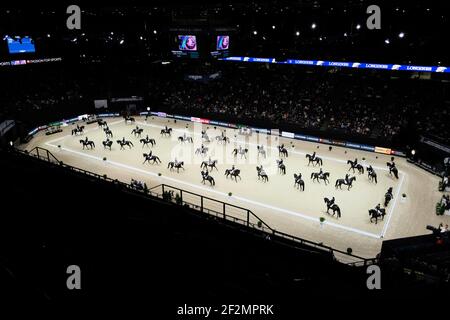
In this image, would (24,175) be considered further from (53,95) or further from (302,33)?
(302,33)

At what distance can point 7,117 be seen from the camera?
34.6 metres

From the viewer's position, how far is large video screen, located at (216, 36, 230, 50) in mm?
24416

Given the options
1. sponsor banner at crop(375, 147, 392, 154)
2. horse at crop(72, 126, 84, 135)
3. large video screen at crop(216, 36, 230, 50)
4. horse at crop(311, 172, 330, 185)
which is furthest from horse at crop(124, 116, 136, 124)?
sponsor banner at crop(375, 147, 392, 154)

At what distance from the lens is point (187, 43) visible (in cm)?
2395

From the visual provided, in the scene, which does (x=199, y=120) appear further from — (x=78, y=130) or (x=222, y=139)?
(x=78, y=130)

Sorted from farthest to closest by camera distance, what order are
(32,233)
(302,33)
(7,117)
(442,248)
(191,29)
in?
1. (302,33)
2. (7,117)
3. (191,29)
4. (442,248)
5. (32,233)

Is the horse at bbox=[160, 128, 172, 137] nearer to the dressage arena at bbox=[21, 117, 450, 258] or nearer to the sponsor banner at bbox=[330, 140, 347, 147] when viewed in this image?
the dressage arena at bbox=[21, 117, 450, 258]

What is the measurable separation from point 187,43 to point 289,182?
11847mm

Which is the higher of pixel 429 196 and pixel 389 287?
pixel 389 287

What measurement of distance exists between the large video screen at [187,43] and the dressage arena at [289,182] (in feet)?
28.7

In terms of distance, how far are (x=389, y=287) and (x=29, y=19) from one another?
944 inches

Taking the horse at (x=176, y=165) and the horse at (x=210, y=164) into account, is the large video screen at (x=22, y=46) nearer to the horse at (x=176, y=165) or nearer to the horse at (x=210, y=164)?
the horse at (x=176, y=165)

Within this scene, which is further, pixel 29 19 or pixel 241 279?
pixel 29 19

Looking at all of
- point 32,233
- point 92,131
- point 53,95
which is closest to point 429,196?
point 32,233
